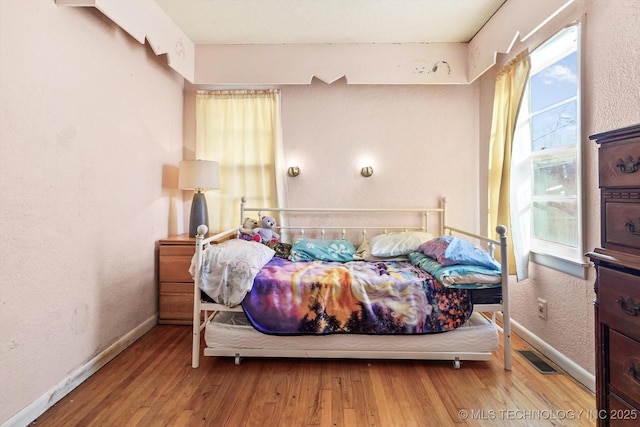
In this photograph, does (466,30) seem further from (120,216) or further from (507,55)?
(120,216)

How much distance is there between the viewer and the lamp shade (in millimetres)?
2566

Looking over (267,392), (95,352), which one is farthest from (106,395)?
(267,392)

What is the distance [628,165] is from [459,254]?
112 cm

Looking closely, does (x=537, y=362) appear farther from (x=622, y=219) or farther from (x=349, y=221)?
(x=349, y=221)

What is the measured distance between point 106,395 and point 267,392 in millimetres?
815

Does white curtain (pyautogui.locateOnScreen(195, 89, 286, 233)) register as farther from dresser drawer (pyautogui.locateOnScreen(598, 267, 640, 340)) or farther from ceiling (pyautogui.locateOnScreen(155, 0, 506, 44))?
dresser drawer (pyautogui.locateOnScreen(598, 267, 640, 340))

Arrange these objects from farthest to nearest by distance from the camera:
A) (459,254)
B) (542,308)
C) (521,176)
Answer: (521,176), (542,308), (459,254)

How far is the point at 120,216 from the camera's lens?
207cm

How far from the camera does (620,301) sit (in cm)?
89

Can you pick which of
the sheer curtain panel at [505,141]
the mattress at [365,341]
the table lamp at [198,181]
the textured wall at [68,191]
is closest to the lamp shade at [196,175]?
the table lamp at [198,181]

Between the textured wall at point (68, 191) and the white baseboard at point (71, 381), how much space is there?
0.03m

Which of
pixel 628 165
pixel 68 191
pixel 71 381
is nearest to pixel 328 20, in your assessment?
pixel 68 191

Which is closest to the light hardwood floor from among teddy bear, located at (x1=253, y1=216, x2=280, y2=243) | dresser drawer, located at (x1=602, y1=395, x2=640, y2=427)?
dresser drawer, located at (x1=602, y1=395, x2=640, y2=427)

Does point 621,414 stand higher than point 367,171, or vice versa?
point 367,171
